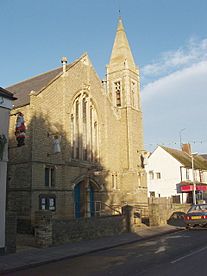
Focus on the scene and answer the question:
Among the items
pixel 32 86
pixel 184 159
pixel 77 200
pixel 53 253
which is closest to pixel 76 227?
pixel 53 253

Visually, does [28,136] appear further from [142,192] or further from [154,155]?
[154,155]

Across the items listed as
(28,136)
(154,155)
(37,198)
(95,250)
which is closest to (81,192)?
(37,198)

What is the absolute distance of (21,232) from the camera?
67.6ft

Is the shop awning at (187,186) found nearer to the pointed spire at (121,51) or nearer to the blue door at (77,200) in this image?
the pointed spire at (121,51)

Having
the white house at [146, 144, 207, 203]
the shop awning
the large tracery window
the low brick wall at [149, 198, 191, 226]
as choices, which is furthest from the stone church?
the white house at [146, 144, 207, 203]

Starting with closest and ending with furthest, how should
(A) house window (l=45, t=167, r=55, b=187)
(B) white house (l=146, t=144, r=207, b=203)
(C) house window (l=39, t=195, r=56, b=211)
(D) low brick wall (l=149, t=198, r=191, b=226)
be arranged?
(C) house window (l=39, t=195, r=56, b=211)
(A) house window (l=45, t=167, r=55, b=187)
(D) low brick wall (l=149, t=198, r=191, b=226)
(B) white house (l=146, t=144, r=207, b=203)

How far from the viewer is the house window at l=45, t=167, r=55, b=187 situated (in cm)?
2236

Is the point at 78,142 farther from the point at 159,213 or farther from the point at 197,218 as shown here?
the point at 197,218

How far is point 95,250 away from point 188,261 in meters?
4.88

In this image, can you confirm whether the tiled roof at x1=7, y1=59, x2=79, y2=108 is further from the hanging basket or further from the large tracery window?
the hanging basket

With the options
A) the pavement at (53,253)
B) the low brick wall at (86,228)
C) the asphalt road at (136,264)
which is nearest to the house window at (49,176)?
the low brick wall at (86,228)

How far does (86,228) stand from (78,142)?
9507 mm

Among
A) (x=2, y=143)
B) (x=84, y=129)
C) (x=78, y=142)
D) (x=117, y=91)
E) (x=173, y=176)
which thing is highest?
(x=117, y=91)

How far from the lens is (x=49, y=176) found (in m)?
22.5
